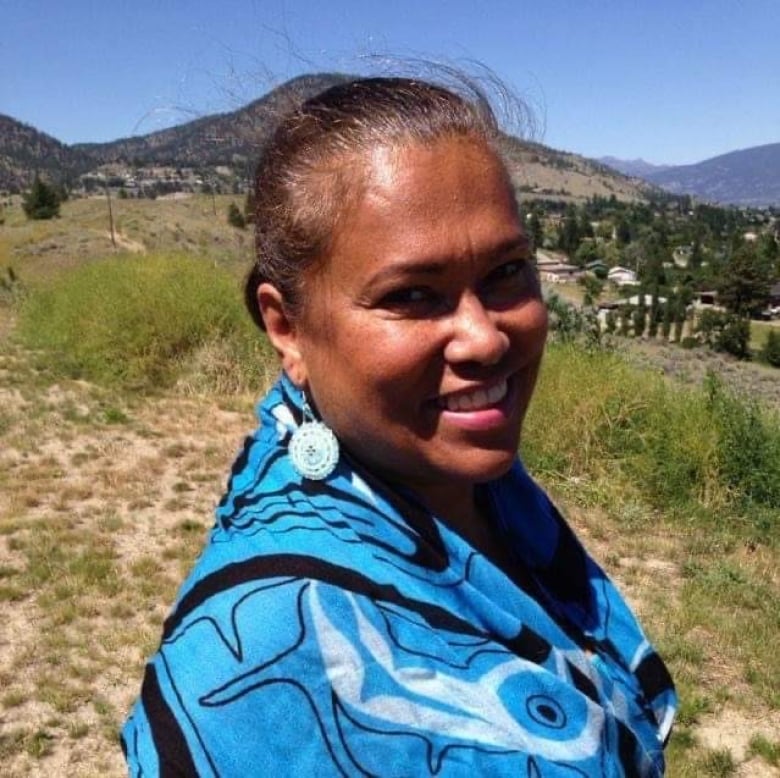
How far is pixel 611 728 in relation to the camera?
39.4 inches

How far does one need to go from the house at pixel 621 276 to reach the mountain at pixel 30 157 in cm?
7103

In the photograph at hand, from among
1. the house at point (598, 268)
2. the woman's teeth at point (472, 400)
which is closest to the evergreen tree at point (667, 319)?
the house at point (598, 268)

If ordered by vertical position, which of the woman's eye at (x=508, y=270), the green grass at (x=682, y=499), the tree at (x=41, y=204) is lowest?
the green grass at (x=682, y=499)

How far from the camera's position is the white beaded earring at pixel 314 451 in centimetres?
92

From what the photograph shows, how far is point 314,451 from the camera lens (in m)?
0.93

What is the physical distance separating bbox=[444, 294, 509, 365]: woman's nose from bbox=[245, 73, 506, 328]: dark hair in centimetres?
18

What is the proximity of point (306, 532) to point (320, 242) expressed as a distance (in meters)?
0.34

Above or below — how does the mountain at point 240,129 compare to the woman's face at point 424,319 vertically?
above

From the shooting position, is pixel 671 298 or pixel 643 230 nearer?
pixel 671 298

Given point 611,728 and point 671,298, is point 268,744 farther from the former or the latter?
point 671,298

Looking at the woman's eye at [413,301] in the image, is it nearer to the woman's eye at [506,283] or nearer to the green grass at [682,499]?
the woman's eye at [506,283]

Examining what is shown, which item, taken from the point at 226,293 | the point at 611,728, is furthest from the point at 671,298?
the point at 611,728

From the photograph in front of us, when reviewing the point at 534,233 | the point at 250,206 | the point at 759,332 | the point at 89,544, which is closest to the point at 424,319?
the point at 250,206

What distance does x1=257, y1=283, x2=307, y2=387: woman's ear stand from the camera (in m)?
0.99
